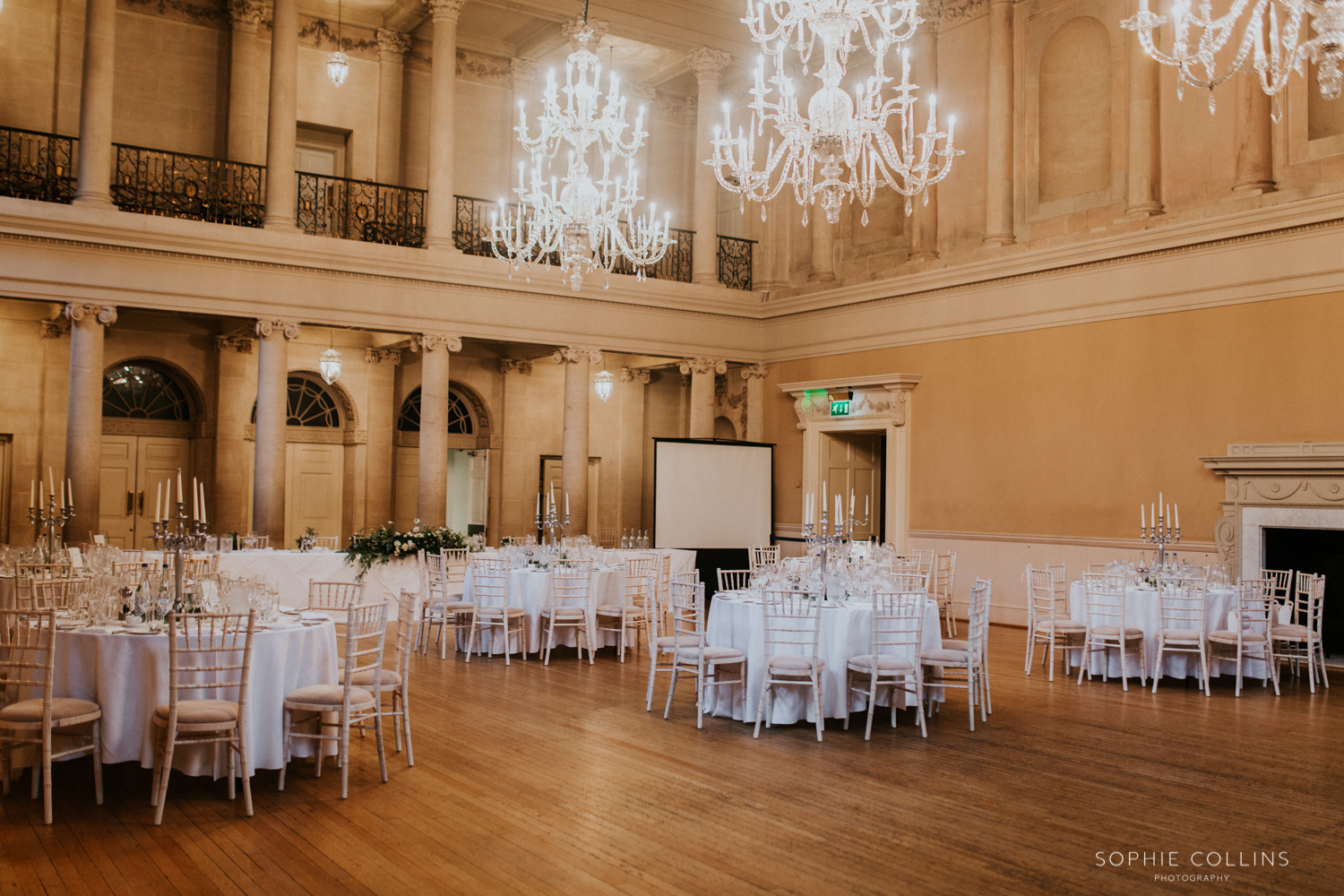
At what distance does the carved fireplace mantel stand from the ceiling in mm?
8949

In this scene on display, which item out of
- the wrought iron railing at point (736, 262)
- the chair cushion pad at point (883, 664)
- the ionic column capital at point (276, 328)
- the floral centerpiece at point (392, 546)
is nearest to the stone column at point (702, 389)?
the wrought iron railing at point (736, 262)

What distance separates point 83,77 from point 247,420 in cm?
505

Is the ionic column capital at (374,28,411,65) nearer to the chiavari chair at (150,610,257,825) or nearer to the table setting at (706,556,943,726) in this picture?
the table setting at (706,556,943,726)

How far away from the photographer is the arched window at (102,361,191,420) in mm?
14344

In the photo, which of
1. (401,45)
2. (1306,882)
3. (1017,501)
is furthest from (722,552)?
(1306,882)

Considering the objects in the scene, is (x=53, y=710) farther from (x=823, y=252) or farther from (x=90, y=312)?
(x=823, y=252)

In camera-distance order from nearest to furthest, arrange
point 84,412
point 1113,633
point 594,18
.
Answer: point 1113,633 < point 84,412 < point 594,18

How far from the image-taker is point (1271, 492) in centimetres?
938

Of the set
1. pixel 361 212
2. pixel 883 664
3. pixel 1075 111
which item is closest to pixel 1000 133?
pixel 1075 111

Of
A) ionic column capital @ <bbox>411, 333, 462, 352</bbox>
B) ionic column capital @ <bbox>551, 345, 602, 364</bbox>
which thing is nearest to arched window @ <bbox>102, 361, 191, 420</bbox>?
ionic column capital @ <bbox>411, 333, 462, 352</bbox>

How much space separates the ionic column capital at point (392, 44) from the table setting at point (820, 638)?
459 inches

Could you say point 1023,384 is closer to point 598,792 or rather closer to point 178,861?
point 598,792

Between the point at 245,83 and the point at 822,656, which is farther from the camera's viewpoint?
the point at 245,83

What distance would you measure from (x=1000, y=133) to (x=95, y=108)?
33.3 feet
